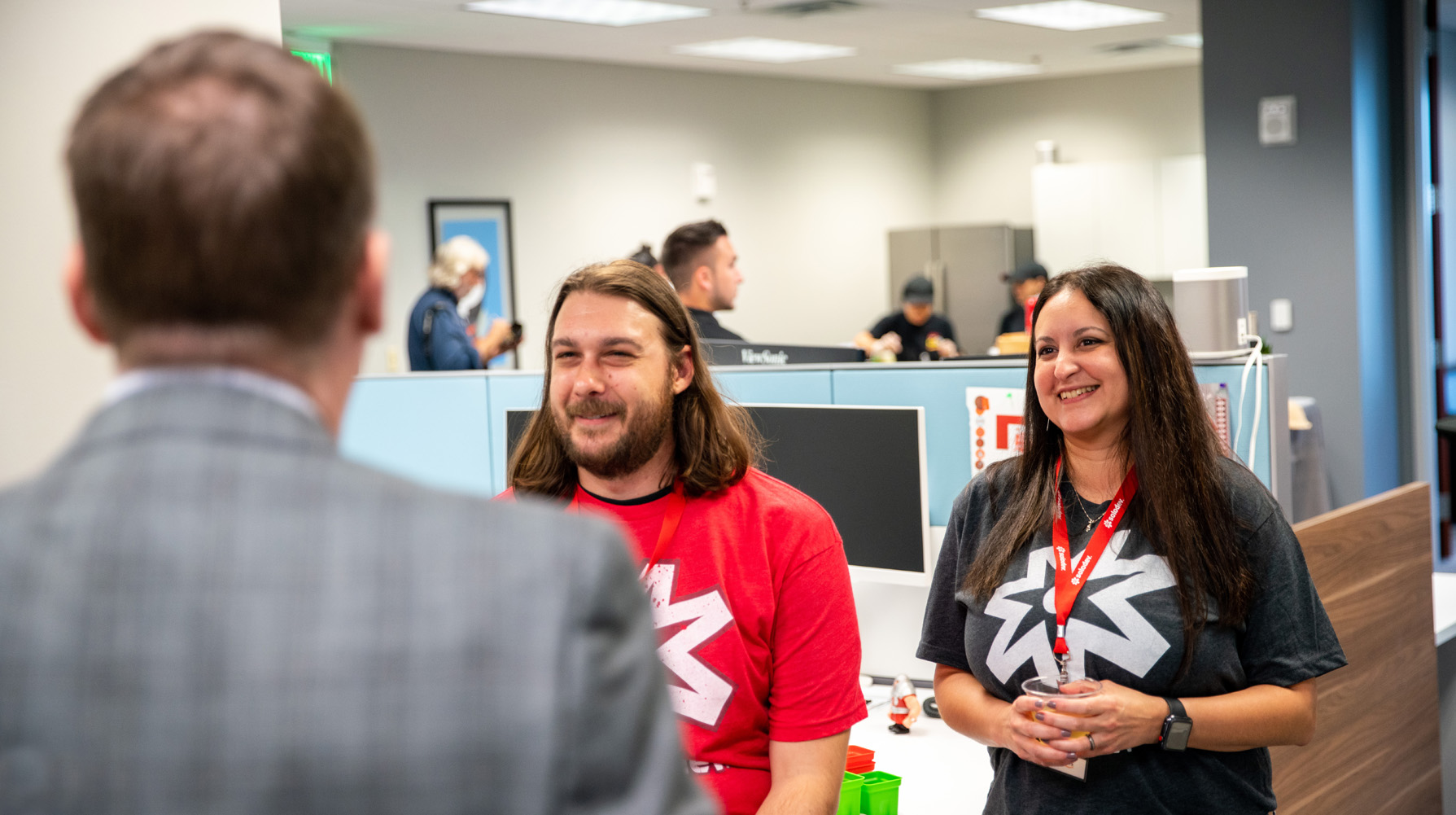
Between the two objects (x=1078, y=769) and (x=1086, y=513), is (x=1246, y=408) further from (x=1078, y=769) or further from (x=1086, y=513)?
(x=1078, y=769)

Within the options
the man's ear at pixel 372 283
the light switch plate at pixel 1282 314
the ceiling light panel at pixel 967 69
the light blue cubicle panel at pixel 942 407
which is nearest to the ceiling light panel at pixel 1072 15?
the ceiling light panel at pixel 967 69

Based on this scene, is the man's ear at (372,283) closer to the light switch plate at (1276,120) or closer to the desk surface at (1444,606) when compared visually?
the desk surface at (1444,606)

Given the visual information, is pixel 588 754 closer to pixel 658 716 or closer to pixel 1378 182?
pixel 658 716

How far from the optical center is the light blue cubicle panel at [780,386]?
2662mm

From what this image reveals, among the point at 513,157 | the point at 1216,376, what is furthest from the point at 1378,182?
the point at 513,157

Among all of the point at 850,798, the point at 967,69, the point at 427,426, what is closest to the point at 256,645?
the point at 850,798

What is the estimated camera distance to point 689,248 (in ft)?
13.4

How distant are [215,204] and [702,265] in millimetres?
3583

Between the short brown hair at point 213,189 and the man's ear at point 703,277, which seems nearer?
the short brown hair at point 213,189

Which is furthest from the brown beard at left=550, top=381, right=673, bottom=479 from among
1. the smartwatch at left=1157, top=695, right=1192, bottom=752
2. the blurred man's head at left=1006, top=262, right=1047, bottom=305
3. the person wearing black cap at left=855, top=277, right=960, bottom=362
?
the person wearing black cap at left=855, top=277, right=960, bottom=362

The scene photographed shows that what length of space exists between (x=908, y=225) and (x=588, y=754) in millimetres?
9295

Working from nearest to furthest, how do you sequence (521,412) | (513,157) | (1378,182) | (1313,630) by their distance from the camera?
(1313,630)
(521,412)
(1378,182)
(513,157)

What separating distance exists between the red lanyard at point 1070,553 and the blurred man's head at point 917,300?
5.74 m

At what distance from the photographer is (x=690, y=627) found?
4.78ft
